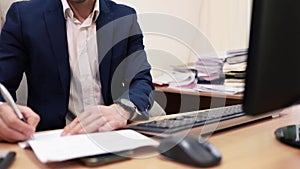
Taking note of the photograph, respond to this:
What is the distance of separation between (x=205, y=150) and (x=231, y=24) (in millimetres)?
2399

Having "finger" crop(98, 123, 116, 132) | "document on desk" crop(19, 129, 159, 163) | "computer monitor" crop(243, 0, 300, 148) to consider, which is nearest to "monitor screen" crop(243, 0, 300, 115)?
Answer: "computer monitor" crop(243, 0, 300, 148)

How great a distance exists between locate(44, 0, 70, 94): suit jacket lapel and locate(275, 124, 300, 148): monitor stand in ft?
2.63

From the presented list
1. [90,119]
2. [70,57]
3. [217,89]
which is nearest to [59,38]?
[70,57]

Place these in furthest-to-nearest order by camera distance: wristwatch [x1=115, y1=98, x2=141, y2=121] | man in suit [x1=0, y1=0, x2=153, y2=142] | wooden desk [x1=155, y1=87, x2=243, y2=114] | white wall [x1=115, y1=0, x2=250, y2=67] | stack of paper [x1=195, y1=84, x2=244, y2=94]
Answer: white wall [x1=115, y1=0, x2=250, y2=67] < stack of paper [x1=195, y1=84, x2=244, y2=94] < wooden desk [x1=155, y1=87, x2=243, y2=114] < man in suit [x1=0, y1=0, x2=153, y2=142] < wristwatch [x1=115, y1=98, x2=141, y2=121]

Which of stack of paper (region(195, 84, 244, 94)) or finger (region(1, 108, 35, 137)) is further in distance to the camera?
stack of paper (region(195, 84, 244, 94))

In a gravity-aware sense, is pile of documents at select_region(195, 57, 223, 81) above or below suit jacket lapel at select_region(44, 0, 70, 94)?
below

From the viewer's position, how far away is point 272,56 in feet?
1.98

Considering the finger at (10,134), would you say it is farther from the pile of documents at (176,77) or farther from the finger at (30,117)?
the pile of documents at (176,77)

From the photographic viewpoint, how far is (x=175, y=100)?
194cm

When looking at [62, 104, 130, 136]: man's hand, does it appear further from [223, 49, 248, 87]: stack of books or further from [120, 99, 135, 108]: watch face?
[223, 49, 248, 87]: stack of books

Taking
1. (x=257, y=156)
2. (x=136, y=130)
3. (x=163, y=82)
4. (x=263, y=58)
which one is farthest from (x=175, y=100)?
(x=263, y=58)

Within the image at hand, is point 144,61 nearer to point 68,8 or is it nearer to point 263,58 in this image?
point 68,8

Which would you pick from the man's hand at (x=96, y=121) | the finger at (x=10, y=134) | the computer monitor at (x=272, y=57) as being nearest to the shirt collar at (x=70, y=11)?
the man's hand at (x=96, y=121)

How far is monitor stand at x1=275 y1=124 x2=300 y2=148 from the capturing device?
83cm
